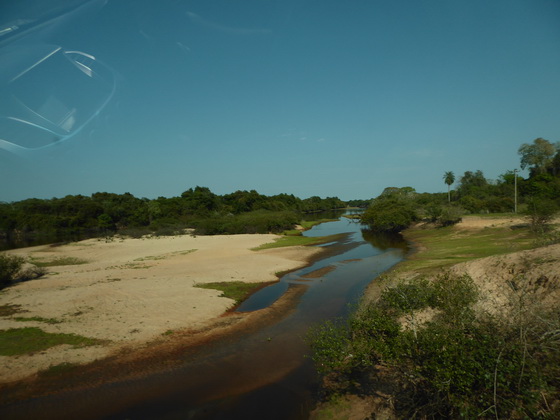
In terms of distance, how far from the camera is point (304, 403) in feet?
32.2

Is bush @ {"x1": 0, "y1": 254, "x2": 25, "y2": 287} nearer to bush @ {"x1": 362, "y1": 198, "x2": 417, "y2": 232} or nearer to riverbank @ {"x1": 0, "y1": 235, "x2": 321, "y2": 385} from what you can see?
riverbank @ {"x1": 0, "y1": 235, "x2": 321, "y2": 385}

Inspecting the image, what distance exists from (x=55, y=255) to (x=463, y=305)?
164ft

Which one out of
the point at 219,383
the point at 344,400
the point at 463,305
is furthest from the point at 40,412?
the point at 463,305

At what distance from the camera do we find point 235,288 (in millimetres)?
23516

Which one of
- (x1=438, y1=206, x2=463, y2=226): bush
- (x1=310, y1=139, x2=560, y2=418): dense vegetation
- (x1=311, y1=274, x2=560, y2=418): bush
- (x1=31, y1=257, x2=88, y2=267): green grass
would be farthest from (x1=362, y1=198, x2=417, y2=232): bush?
(x1=31, y1=257, x2=88, y2=267): green grass

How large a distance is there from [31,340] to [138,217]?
8885cm

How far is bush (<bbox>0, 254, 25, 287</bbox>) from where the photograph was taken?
2258 centimetres

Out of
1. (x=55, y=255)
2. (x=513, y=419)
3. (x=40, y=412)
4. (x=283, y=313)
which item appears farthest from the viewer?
(x=55, y=255)

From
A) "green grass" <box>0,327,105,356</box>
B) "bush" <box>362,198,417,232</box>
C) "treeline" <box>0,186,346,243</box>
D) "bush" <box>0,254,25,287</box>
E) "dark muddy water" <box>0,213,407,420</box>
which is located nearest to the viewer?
"dark muddy water" <box>0,213,407,420</box>

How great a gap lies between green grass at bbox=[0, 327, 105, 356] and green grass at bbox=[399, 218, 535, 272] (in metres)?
22.2

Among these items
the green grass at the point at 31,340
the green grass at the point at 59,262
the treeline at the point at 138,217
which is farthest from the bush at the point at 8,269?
the treeline at the point at 138,217

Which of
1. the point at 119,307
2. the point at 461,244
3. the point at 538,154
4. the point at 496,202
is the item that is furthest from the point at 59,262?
the point at 538,154

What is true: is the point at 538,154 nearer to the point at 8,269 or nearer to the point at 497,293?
the point at 497,293

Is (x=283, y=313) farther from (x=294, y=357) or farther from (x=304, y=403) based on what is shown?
(x=304, y=403)
